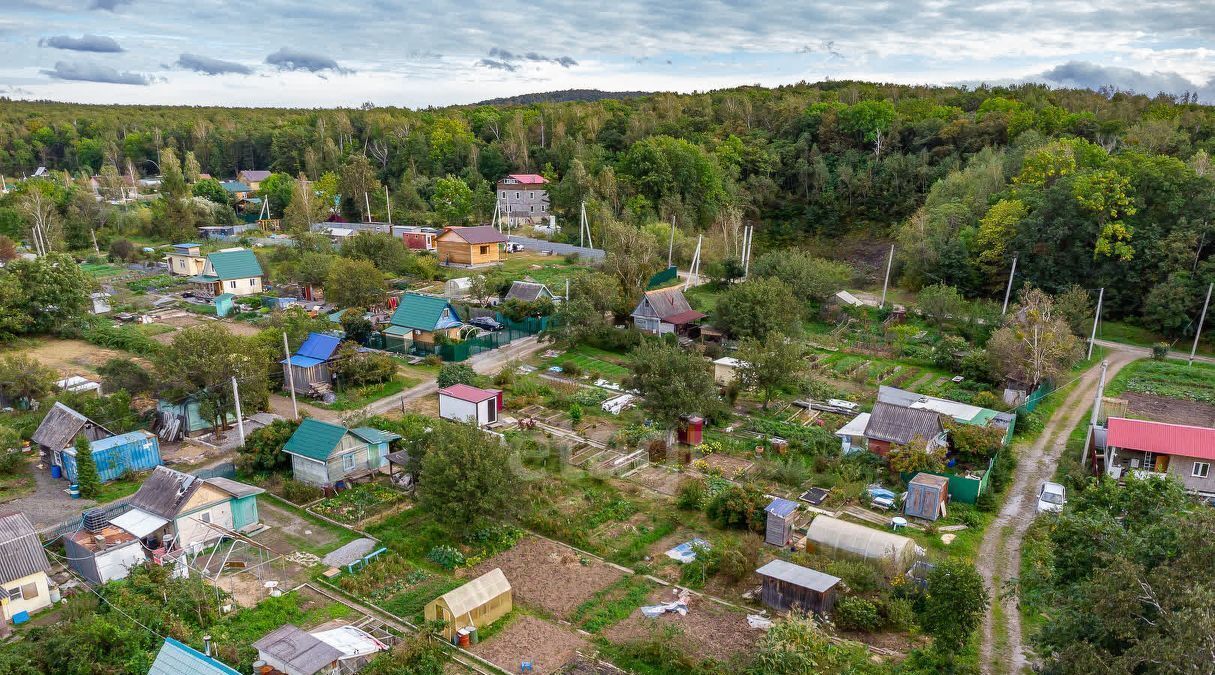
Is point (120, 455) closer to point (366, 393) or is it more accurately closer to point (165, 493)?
point (165, 493)

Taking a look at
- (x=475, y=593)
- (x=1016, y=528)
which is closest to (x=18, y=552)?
(x=475, y=593)

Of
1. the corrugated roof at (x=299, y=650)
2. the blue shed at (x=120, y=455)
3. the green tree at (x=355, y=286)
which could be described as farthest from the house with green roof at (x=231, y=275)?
Result: the corrugated roof at (x=299, y=650)

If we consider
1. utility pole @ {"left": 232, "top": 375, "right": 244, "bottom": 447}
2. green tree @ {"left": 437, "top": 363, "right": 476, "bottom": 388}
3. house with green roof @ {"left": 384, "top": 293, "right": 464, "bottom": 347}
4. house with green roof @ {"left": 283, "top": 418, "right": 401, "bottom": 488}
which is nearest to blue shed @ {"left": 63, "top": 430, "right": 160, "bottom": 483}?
utility pole @ {"left": 232, "top": 375, "right": 244, "bottom": 447}

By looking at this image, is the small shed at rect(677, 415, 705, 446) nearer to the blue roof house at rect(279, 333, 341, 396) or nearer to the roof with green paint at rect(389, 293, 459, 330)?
the roof with green paint at rect(389, 293, 459, 330)

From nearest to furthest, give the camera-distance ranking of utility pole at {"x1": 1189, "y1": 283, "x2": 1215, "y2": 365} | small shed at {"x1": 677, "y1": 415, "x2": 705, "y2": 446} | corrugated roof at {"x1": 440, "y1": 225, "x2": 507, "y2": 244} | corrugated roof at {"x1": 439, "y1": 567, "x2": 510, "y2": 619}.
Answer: corrugated roof at {"x1": 439, "y1": 567, "x2": 510, "y2": 619}
small shed at {"x1": 677, "y1": 415, "x2": 705, "y2": 446}
utility pole at {"x1": 1189, "y1": 283, "x2": 1215, "y2": 365}
corrugated roof at {"x1": 440, "y1": 225, "x2": 507, "y2": 244}

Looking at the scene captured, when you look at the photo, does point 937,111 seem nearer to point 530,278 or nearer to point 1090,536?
point 530,278

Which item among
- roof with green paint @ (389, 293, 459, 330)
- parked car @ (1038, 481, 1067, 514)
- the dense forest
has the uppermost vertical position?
the dense forest
